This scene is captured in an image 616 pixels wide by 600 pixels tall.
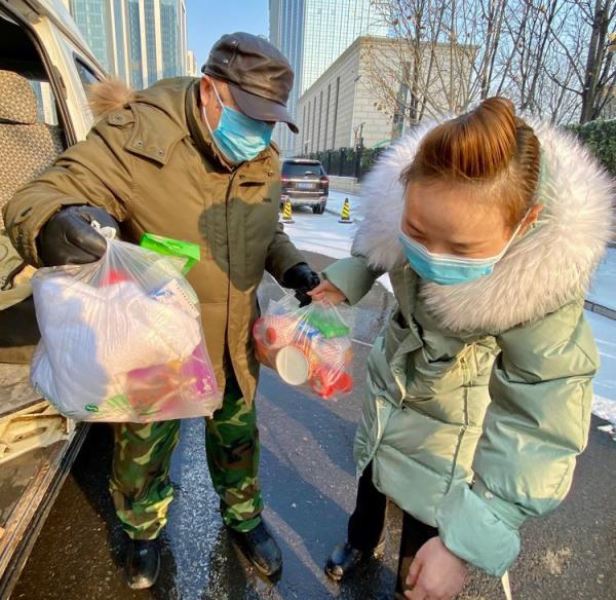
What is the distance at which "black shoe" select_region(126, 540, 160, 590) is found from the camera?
182 cm

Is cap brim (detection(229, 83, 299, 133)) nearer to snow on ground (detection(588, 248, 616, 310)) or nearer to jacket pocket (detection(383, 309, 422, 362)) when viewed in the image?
jacket pocket (detection(383, 309, 422, 362))

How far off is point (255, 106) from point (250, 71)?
109 millimetres

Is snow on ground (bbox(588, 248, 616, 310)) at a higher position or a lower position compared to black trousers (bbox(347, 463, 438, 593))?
lower

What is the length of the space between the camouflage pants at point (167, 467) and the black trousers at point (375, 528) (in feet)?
1.48

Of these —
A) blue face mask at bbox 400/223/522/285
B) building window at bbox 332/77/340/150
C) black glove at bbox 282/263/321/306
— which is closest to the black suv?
black glove at bbox 282/263/321/306

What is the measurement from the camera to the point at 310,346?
5.24 feet

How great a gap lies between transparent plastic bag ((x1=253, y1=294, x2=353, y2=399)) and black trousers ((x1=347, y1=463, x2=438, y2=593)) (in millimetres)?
375

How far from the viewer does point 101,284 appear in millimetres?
1238

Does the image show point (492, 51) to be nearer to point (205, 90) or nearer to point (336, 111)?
point (205, 90)

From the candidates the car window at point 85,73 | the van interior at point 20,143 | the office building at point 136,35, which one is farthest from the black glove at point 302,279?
the office building at point 136,35

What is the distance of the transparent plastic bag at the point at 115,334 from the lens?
3.97 ft

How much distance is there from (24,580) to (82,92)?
103 inches

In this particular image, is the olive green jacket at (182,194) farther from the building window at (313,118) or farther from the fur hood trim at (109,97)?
the building window at (313,118)

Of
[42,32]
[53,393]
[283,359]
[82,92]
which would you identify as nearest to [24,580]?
[53,393]
